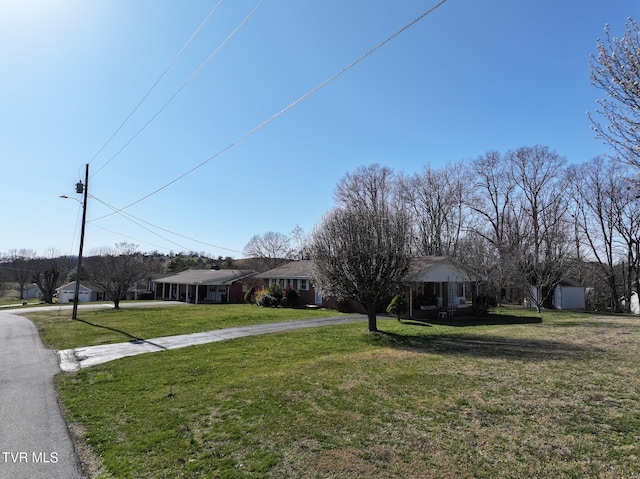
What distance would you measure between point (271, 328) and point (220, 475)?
1363 centimetres

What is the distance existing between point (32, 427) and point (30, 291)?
325ft

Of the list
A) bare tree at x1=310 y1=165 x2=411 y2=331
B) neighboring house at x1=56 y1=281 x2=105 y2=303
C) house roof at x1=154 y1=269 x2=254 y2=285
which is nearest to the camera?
bare tree at x1=310 y1=165 x2=411 y2=331

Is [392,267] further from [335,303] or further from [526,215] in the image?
[526,215]

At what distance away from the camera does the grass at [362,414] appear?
4.32 m

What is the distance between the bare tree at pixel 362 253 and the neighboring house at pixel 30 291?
291ft

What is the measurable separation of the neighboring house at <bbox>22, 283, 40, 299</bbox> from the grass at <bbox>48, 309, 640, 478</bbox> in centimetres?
9000

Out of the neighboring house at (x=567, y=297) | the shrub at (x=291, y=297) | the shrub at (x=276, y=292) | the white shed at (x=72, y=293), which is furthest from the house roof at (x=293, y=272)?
the white shed at (x=72, y=293)

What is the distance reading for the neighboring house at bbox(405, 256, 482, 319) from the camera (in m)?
23.5

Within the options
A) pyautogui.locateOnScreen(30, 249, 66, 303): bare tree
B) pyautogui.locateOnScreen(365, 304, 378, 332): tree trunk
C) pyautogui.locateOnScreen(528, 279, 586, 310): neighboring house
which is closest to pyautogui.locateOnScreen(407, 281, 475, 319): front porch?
pyautogui.locateOnScreen(365, 304, 378, 332): tree trunk

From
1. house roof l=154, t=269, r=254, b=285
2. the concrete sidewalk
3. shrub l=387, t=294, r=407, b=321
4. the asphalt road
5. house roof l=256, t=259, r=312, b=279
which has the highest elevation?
house roof l=256, t=259, r=312, b=279

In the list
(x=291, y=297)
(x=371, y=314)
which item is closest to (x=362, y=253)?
(x=371, y=314)

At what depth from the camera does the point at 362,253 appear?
14570mm

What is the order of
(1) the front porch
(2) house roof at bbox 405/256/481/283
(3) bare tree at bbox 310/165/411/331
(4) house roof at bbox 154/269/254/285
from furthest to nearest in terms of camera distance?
(4) house roof at bbox 154/269/254/285
(2) house roof at bbox 405/256/481/283
(1) the front porch
(3) bare tree at bbox 310/165/411/331

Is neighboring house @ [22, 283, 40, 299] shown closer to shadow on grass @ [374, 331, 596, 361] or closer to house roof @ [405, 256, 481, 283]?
house roof @ [405, 256, 481, 283]
